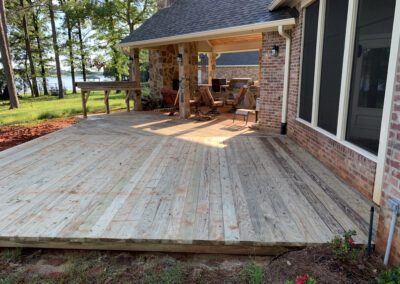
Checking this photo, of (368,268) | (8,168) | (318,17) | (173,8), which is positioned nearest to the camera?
(368,268)

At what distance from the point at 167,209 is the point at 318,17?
397cm

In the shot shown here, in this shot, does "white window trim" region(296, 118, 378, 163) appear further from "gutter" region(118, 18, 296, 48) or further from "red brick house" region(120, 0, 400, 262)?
"gutter" region(118, 18, 296, 48)

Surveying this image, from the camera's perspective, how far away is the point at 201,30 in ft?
25.8

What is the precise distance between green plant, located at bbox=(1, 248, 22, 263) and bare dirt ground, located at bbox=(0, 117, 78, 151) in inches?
184

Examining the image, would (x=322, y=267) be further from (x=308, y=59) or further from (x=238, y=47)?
(x=238, y=47)

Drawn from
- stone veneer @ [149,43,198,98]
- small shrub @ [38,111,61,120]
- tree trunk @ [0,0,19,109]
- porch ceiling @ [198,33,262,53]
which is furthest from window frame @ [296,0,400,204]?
tree trunk @ [0,0,19,109]

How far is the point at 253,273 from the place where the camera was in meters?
2.18

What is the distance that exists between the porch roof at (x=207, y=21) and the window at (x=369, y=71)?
276 cm

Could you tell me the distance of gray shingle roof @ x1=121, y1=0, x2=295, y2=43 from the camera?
6.94 m

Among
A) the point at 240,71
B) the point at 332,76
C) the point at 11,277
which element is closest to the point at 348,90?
the point at 332,76

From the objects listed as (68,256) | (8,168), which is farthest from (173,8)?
(68,256)

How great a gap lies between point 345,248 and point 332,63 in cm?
296

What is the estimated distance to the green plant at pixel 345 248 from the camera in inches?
85.7

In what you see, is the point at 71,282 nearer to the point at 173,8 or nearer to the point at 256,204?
the point at 256,204
